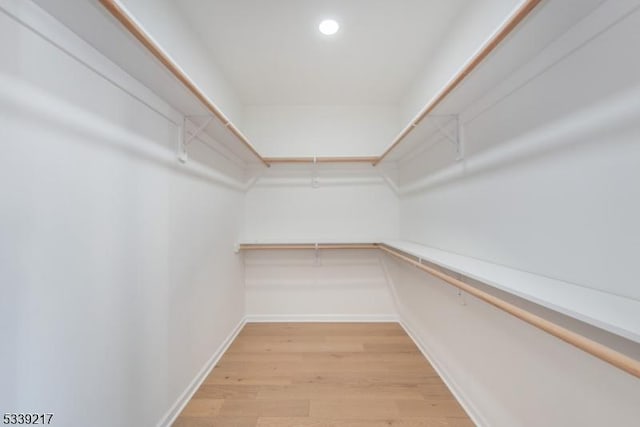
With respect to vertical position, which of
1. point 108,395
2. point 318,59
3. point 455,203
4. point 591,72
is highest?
point 318,59

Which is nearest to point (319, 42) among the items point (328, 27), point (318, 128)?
point (328, 27)

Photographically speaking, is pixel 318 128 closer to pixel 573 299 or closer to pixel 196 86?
pixel 196 86

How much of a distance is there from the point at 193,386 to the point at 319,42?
8.36 feet

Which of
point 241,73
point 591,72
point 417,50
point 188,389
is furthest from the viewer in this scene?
point 241,73

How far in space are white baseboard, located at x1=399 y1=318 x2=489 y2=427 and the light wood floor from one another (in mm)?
37

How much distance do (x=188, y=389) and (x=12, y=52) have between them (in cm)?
186

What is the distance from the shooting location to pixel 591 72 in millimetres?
869

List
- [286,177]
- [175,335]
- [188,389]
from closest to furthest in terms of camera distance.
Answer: [175,335], [188,389], [286,177]

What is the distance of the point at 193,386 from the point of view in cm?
180

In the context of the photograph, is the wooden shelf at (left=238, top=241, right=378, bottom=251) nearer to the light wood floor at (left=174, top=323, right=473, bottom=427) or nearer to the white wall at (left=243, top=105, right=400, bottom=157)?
the light wood floor at (left=174, top=323, right=473, bottom=427)

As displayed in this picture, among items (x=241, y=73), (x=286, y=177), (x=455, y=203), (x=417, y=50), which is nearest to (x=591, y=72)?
(x=455, y=203)

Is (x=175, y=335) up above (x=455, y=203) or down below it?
below

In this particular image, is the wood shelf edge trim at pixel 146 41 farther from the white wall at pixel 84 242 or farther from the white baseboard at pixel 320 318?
the white baseboard at pixel 320 318

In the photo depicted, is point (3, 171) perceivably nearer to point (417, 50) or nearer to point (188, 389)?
point (188, 389)
